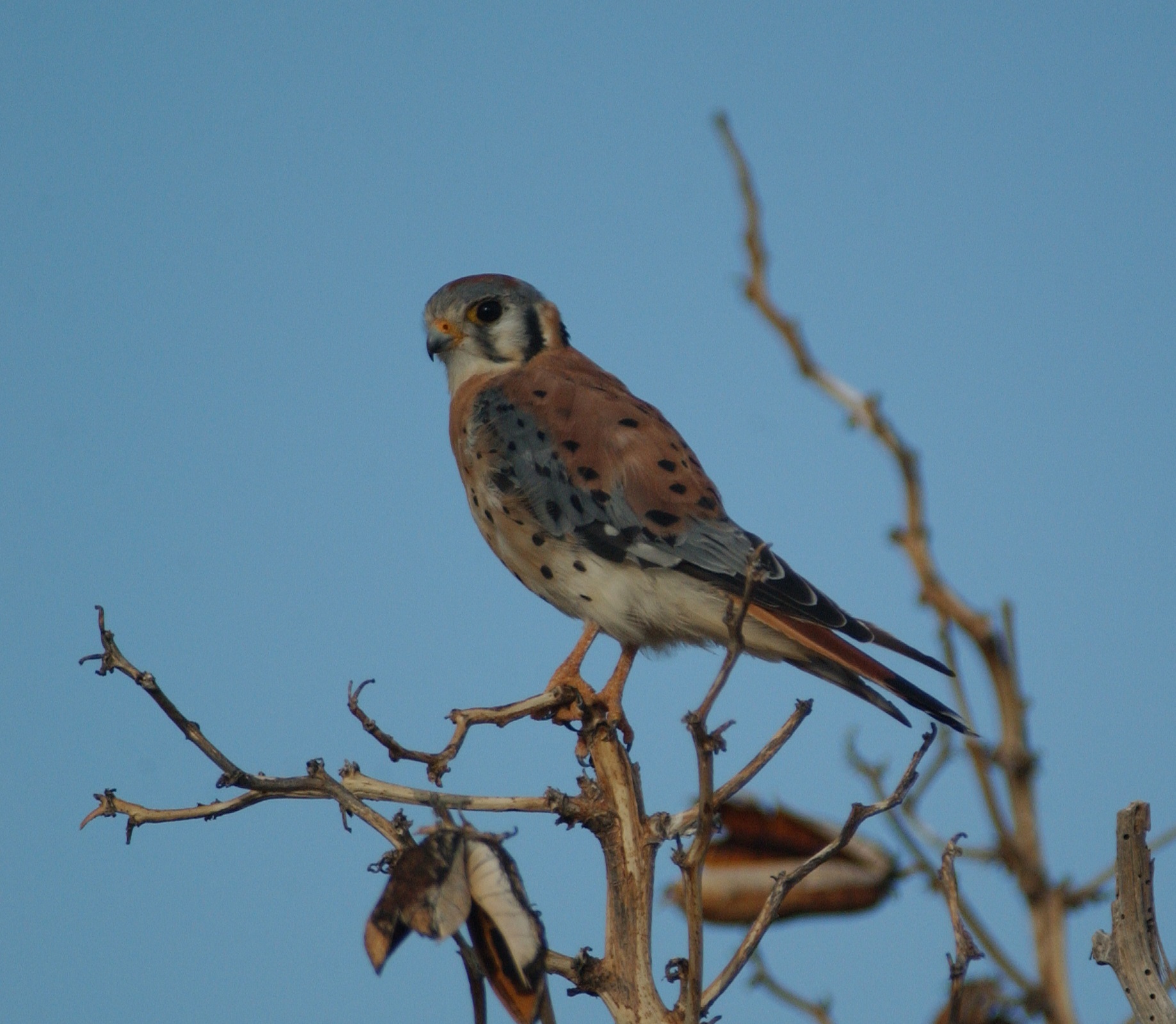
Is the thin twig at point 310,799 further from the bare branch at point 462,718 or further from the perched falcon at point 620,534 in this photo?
the perched falcon at point 620,534

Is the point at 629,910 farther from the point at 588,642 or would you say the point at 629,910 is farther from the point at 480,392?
the point at 480,392

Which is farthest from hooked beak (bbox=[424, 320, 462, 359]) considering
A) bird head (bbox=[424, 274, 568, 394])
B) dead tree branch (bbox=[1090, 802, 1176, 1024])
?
dead tree branch (bbox=[1090, 802, 1176, 1024])

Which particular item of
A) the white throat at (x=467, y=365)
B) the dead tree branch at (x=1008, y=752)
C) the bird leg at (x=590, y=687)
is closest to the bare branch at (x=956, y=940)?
the dead tree branch at (x=1008, y=752)

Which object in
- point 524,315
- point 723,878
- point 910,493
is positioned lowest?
point 723,878

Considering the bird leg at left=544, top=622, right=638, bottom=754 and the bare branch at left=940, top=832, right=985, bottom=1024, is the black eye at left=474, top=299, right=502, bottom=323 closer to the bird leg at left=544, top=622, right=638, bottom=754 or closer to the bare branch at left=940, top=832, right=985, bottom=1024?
the bird leg at left=544, top=622, right=638, bottom=754

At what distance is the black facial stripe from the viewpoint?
4016mm

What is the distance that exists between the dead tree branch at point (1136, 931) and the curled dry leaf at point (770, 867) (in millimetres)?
746

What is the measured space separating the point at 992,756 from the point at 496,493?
2.04m

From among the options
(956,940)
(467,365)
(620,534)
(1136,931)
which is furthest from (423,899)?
(467,365)

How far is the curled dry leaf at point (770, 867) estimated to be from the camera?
7.86 feet

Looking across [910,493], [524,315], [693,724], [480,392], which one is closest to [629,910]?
[693,724]

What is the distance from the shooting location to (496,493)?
343 centimetres

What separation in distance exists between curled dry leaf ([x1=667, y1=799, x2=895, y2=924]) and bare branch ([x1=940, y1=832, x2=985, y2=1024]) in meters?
0.61

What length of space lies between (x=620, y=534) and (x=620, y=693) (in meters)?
0.41
